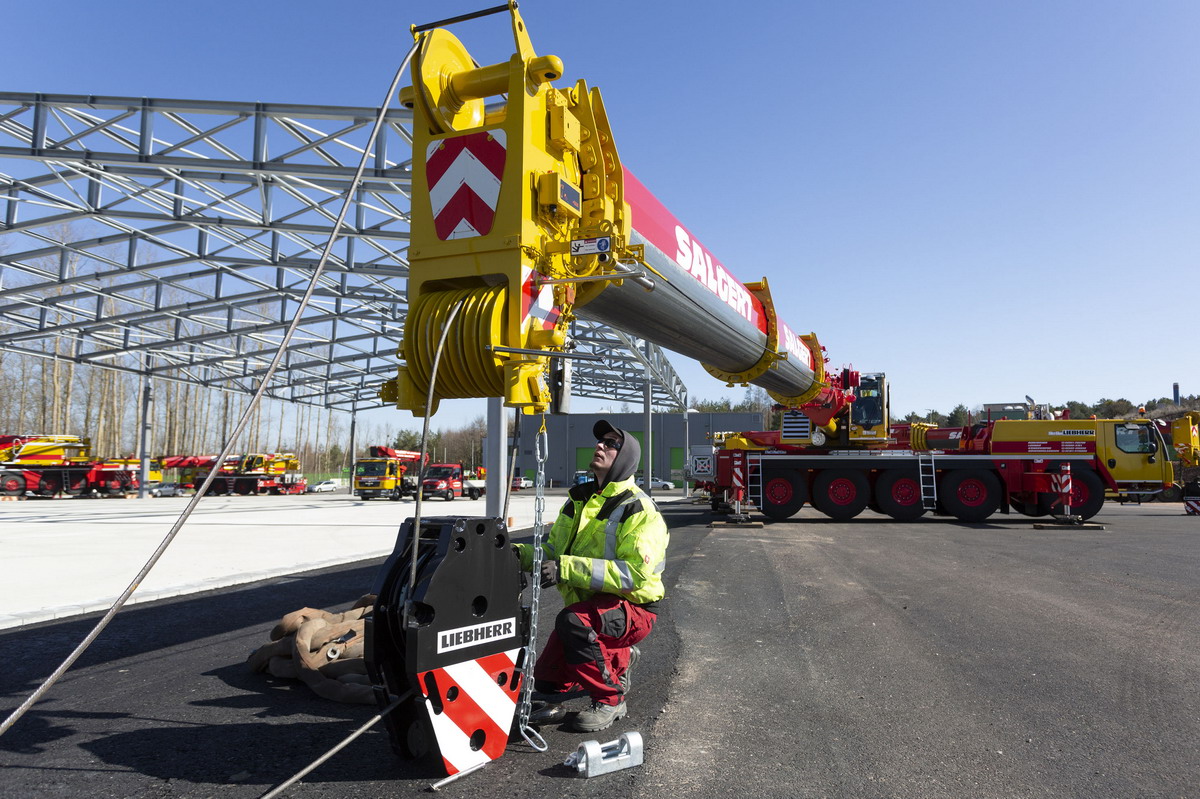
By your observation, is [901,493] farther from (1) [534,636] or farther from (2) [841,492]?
(1) [534,636]

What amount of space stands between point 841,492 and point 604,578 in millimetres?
14650

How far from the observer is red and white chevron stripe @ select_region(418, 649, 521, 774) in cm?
287

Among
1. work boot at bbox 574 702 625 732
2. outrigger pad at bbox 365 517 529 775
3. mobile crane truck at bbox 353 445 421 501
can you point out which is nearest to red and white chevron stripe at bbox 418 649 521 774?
outrigger pad at bbox 365 517 529 775

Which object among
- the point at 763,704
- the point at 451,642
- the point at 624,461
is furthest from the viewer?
the point at 763,704

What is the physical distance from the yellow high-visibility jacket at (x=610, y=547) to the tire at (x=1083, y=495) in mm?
16324

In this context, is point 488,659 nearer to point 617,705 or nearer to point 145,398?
point 617,705

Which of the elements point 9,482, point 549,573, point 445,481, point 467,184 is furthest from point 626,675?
point 9,482

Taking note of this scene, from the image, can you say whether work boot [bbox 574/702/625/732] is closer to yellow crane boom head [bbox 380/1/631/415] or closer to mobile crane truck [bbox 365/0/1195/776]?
mobile crane truck [bbox 365/0/1195/776]

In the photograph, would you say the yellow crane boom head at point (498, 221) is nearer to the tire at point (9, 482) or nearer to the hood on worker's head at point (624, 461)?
the hood on worker's head at point (624, 461)

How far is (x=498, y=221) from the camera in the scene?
3.56m

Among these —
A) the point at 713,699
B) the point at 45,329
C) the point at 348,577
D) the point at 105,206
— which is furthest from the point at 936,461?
the point at 45,329

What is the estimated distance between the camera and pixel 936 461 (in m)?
16.7

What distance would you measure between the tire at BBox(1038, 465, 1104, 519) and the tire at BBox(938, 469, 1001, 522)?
1276 mm

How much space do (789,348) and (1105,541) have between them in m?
8.37
